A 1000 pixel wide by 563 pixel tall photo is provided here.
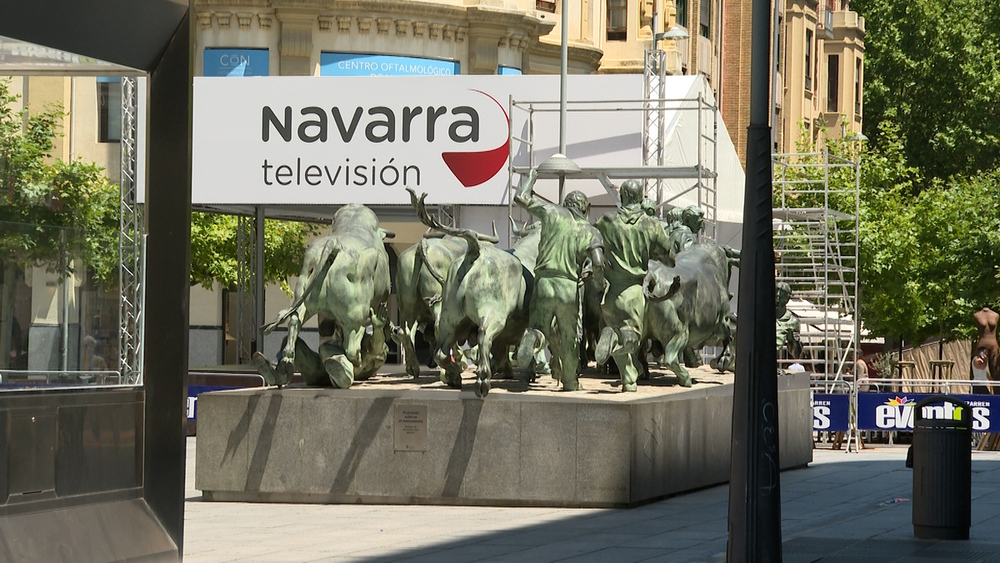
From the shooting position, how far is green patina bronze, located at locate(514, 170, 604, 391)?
14.8 m

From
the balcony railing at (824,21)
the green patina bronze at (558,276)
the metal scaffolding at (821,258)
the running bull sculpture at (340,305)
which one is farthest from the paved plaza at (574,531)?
the balcony railing at (824,21)

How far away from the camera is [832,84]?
68.9 m

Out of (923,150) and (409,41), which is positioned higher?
(923,150)

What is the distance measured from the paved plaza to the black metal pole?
882 mm

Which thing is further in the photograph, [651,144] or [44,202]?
[651,144]

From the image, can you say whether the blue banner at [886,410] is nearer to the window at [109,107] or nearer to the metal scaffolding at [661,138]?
the metal scaffolding at [661,138]

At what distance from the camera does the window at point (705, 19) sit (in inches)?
2126

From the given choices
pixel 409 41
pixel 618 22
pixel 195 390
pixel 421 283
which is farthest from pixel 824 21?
pixel 421 283

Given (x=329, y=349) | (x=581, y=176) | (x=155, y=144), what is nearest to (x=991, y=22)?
(x=581, y=176)

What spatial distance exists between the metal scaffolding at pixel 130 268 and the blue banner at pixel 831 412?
15794 millimetres

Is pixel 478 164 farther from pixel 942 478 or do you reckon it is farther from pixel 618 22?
pixel 618 22

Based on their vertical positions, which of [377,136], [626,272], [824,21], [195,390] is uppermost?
[824,21]

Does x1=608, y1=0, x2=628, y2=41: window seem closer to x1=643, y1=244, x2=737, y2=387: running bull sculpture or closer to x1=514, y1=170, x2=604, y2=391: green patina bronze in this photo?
x1=643, y1=244, x2=737, y2=387: running bull sculpture

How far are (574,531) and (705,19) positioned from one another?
143ft
